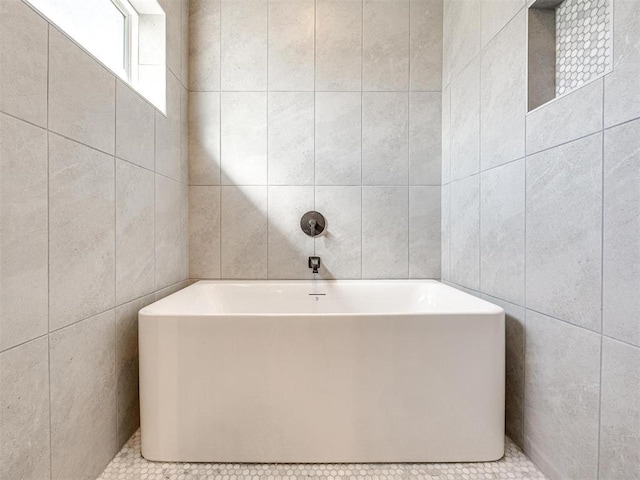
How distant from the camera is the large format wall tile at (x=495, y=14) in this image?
51.5 inches

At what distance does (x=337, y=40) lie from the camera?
200 cm

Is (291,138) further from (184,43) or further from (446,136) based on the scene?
(446,136)

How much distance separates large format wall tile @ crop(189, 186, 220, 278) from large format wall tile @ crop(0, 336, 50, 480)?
1116 mm

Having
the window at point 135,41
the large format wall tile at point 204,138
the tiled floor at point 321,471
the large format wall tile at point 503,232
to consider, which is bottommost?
the tiled floor at point 321,471

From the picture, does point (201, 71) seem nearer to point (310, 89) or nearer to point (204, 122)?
point (204, 122)

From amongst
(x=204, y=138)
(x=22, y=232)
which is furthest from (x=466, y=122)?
(x=22, y=232)

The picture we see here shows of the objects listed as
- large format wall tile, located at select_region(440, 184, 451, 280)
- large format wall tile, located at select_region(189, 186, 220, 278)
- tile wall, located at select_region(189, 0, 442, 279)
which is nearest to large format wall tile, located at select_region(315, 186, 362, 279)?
tile wall, located at select_region(189, 0, 442, 279)

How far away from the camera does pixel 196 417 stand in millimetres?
1162

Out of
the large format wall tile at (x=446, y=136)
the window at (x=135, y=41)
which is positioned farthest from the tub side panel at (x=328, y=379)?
the window at (x=135, y=41)

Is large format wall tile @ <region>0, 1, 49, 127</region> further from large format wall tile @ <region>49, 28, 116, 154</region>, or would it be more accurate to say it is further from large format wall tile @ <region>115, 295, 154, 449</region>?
large format wall tile @ <region>115, 295, 154, 449</region>

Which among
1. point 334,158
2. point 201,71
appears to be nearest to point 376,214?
point 334,158

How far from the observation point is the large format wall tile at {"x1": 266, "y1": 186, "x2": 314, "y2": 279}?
2.02 meters

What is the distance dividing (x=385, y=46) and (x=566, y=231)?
1502mm

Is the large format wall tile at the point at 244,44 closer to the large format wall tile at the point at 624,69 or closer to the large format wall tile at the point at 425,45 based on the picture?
the large format wall tile at the point at 425,45
